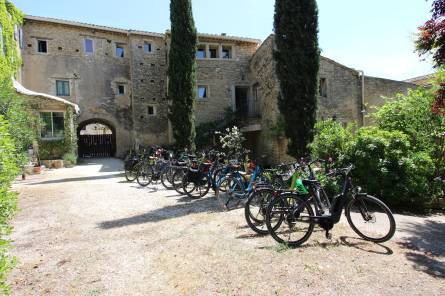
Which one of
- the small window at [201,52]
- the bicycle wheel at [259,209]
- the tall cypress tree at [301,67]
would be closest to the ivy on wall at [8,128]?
the bicycle wheel at [259,209]

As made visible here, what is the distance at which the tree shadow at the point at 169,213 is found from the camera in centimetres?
477

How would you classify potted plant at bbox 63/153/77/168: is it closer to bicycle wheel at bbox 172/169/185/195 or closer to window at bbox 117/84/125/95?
window at bbox 117/84/125/95

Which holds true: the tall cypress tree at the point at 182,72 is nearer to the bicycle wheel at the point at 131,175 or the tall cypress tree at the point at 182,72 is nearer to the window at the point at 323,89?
the bicycle wheel at the point at 131,175

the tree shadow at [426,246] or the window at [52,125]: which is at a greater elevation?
the window at [52,125]

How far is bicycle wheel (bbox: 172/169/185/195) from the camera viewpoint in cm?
690

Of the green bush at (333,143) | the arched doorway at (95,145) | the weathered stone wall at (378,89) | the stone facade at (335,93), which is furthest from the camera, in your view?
the arched doorway at (95,145)

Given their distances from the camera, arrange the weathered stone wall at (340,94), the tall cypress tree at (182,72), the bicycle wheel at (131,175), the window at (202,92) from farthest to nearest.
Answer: the window at (202,92)
the weathered stone wall at (340,94)
the tall cypress tree at (182,72)
the bicycle wheel at (131,175)

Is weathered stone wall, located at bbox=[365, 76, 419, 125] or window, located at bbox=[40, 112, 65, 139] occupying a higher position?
weathered stone wall, located at bbox=[365, 76, 419, 125]

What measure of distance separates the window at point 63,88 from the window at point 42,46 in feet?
6.06

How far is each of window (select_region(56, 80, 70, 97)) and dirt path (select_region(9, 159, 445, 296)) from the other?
1317cm

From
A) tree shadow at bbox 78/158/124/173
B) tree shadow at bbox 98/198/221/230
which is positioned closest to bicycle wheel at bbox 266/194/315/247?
tree shadow at bbox 98/198/221/230

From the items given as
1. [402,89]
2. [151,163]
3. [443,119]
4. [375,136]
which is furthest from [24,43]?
[402,89]

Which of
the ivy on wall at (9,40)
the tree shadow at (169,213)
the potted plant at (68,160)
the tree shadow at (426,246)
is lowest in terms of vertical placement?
the tree shadow at (426,246)

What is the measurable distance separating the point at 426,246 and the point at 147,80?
16.9m
